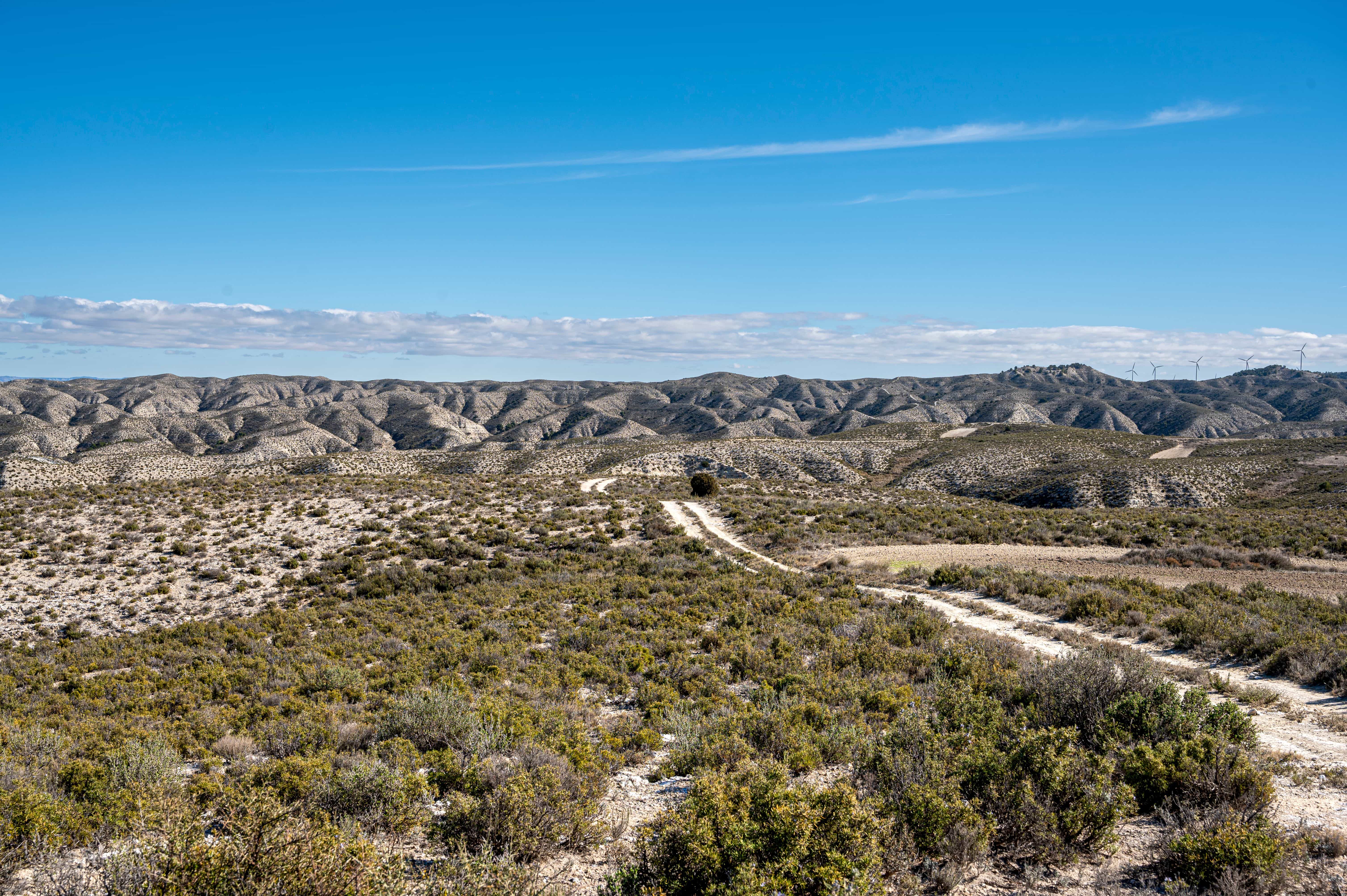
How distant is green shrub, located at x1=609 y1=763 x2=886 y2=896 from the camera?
498 centimetres

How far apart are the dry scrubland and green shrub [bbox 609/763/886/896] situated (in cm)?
3

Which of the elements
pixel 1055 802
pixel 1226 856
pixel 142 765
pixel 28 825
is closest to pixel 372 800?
pixel 28 825

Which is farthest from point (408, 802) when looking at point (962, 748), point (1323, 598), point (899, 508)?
point (899, 508)

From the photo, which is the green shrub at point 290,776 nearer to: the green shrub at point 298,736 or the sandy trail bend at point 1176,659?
the green shrub at point 298,736

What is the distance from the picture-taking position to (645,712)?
413 inches

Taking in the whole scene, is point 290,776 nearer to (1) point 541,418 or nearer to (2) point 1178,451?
(2) point 1178,451

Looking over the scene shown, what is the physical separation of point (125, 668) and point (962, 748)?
18.2 meters

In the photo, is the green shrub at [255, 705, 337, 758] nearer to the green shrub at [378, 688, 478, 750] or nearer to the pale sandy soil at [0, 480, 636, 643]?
the green shrub at [378, 688, 478, 750]

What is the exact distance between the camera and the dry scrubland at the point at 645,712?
538 centimetres

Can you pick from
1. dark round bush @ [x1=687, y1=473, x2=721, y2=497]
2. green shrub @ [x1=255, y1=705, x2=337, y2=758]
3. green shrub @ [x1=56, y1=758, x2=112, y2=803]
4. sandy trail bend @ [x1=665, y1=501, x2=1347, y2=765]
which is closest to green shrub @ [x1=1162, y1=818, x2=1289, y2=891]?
sandy trail bend @ [x1=665, y1=501, x2=1347, y2=765]

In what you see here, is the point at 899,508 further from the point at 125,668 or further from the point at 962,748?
the point at 125,668

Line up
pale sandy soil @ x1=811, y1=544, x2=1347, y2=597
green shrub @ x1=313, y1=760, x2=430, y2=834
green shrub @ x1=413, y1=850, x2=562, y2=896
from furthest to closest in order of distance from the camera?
pale sandy soil @ x1=811, y1=544, x2=1347, y2=597 < green shrub @ x1=313, y1=760, x2=430, y2=834 < green shrub @ x1=413, y1=850, x2=562, y2=896

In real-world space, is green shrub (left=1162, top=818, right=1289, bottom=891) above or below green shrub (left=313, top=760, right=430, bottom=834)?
above

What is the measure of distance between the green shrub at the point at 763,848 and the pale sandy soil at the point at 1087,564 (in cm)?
1867
